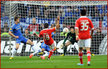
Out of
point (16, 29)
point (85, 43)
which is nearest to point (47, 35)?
point (16, 29)

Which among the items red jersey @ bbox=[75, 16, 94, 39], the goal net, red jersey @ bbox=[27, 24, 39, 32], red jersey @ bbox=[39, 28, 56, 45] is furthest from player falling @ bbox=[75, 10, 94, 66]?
red jersey @ bbox=[27, 24, 39, 32]

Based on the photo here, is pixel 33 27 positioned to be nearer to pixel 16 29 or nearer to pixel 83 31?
pixel 16 29

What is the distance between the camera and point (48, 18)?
65.2 ft

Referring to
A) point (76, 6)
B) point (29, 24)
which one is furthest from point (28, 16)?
point (76, 6)

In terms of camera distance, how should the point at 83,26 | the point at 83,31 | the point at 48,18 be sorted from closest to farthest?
the point at 83,26
the point at 83,31
the point at 48,18

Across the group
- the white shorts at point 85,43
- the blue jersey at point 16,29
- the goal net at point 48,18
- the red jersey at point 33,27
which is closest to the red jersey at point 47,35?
the blue jersey at point 16,29

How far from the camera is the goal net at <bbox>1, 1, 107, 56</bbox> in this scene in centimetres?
1873

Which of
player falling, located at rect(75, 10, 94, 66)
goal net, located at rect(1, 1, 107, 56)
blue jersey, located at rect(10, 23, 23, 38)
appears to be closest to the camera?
player falling, located at rect(75, 10, 94, 66)

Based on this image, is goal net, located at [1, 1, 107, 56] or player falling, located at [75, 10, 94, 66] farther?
goal net, located at [1, 1, 107, 56]

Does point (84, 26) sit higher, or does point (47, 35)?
point (84, 26)

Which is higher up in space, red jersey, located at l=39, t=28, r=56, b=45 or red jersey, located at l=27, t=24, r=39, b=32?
red jersey, located at l=27, t=24, r=39, b=32

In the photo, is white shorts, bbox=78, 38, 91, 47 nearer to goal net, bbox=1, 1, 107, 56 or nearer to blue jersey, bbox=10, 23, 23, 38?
blue jersey, bbox=10, 23, 23, 38

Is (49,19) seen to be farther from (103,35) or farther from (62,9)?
(103,35)

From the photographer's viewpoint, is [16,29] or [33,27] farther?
[33,27]
